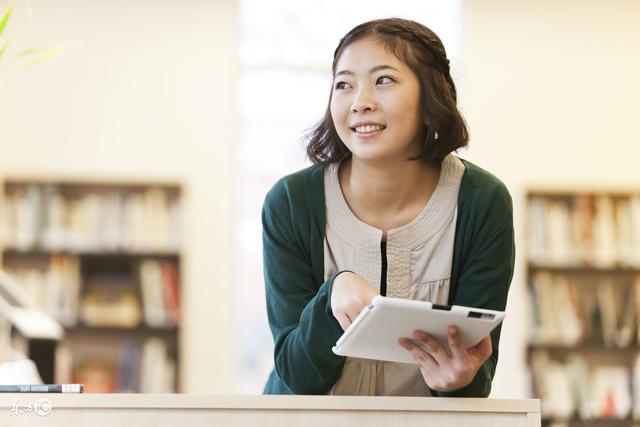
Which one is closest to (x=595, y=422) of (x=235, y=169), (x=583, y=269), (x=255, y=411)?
(x=583, y=269)

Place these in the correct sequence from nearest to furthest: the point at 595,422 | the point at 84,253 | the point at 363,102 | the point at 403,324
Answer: the point at 403,324 < the point at 363,102 < the point at 84,253 < the point at 595,422

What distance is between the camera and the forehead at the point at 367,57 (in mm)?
1686

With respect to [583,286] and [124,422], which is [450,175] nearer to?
[124,422]

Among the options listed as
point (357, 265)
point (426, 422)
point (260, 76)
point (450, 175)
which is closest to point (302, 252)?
point (357, 265)

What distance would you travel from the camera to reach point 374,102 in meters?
1.66

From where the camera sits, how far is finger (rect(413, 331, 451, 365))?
1.41 metres

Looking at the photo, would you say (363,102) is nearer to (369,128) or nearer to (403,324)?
(369,128)

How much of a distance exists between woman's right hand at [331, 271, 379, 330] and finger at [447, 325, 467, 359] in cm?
14

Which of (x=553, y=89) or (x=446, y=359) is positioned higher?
(x=553, y=89)

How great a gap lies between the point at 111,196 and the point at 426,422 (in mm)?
4457

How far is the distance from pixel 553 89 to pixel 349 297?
16.0 ft

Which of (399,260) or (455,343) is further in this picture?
(399,260)

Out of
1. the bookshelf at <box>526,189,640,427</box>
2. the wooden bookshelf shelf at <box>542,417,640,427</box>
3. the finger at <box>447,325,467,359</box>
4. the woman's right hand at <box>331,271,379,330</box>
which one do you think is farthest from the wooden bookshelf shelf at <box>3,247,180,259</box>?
the finger at <box>447,325,467,359</box>

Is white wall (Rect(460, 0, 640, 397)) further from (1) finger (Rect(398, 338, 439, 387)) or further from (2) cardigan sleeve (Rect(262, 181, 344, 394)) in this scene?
(1) finger (Rect(398, 338, 439, 387))
